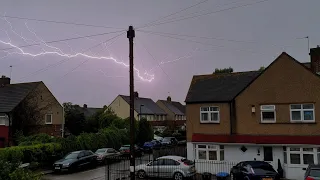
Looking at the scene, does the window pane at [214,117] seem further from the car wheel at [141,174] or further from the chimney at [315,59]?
the chimney at [315,59]

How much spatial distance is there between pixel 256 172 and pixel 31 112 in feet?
94.8

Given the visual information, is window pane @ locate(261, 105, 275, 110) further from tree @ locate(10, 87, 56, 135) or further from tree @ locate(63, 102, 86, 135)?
tree @ locate(63, 102, 86, 135)

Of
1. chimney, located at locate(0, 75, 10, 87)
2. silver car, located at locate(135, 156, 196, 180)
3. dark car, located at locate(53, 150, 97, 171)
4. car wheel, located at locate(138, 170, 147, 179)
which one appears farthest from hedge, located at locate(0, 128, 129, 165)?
chimney, located at locate(0, 75, 10, 87)

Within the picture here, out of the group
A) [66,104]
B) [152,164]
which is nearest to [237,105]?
[152,164]

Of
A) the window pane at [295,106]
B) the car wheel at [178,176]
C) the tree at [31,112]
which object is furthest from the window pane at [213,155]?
the tree at [31,112]

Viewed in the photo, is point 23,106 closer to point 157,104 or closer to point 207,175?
point 207,175

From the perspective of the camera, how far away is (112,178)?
68.0ft

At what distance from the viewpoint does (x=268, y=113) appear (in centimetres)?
2222

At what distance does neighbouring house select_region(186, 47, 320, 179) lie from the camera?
813 inches

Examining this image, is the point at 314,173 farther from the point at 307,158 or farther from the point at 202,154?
the point at 202,154

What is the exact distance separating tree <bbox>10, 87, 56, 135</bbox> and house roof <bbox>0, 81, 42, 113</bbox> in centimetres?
55

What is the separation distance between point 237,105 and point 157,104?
53.9m

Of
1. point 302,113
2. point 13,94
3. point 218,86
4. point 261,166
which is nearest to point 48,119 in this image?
point 13,94

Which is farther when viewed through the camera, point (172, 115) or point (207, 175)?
point (172, 115)
